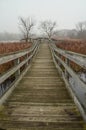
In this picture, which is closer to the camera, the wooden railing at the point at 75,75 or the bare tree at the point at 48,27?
the wooden railing at the point at 75,75

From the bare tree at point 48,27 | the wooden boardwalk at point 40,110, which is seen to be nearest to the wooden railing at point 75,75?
the wooden boardwalk at point 40,110

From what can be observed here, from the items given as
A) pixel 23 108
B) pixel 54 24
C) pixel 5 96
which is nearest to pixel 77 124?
pixel 23 108

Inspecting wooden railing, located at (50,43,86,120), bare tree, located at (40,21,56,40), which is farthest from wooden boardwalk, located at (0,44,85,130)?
bare tree, located at (40,21,56,40)

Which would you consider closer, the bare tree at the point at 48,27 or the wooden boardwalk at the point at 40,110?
the wooden boardwalk at the point at 40,110

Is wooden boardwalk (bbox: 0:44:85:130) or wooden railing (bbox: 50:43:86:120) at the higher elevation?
wooden railing (bbox: 50:43:86:120)

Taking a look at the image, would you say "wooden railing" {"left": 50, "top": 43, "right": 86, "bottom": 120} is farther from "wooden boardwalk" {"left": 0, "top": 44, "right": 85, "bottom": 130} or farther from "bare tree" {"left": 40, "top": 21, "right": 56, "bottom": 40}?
"bare tree" {"left": 40, "top": 21, "right": 56, "bottom": 40}

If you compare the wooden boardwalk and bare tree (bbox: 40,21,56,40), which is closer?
the wooden boardwalk

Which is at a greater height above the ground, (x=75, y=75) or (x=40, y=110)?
(x=75, y=75)

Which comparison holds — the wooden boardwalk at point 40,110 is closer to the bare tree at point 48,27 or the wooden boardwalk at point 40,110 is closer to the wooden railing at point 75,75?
the wooden railing at point 75,75

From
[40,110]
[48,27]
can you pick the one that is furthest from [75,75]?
[48,27]

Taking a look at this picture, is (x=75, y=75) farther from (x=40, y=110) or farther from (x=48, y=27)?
(x=48, y=27)

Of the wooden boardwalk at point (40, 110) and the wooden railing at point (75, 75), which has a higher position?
the wooden railing at point (75, 75)

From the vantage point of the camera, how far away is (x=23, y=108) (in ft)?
15.6

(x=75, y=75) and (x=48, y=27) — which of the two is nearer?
(x=75, y=75)
